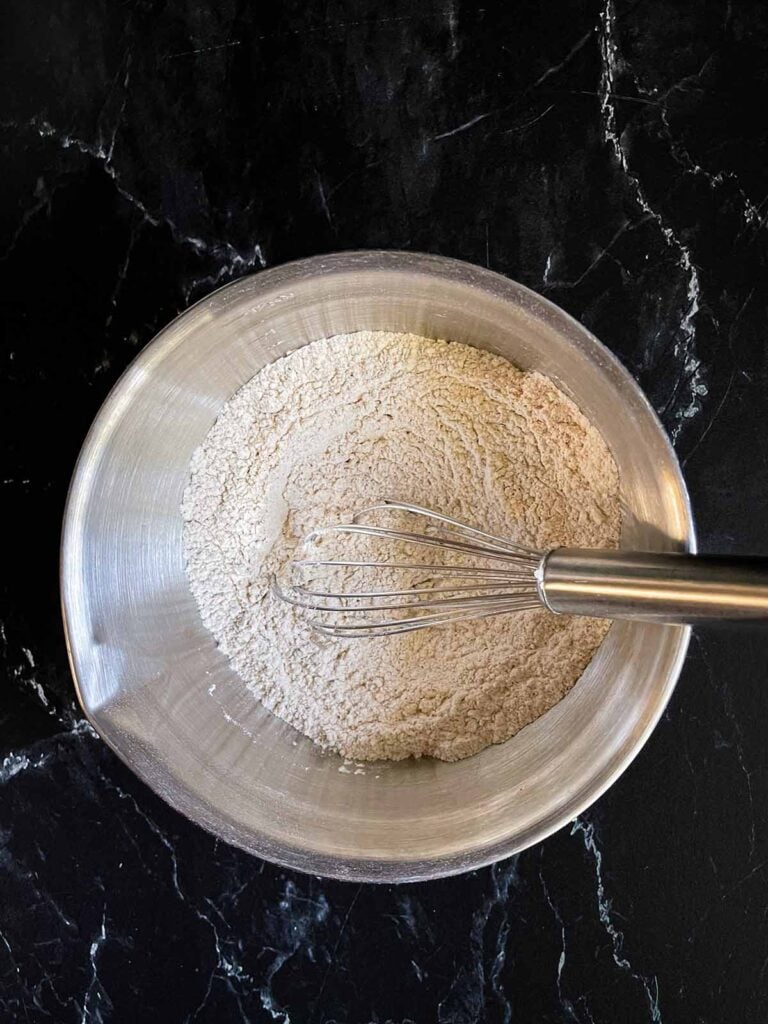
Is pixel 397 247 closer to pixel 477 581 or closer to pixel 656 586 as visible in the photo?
pixel 477 581

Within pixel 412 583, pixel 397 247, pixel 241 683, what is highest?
pixel 397 247

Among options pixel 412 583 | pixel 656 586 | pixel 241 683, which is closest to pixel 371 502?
pixel 412 583

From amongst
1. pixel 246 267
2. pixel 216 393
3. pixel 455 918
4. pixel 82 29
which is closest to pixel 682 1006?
pixel 455 918

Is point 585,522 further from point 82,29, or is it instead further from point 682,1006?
point 82,29

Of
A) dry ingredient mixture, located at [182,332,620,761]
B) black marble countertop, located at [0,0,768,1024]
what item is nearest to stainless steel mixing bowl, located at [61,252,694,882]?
dry ingredient mixture, located at [182,332,620,761]

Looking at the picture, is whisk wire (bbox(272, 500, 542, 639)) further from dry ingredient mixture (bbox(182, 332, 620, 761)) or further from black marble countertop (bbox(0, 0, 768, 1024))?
black marble countertop (bbox(0, 0, 768, 1024))

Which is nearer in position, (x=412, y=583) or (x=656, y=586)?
(x=656, y=586)

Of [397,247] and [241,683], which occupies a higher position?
[397,247]
